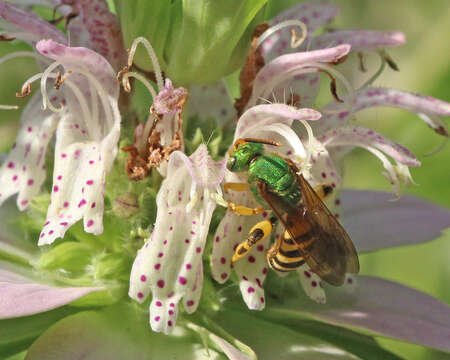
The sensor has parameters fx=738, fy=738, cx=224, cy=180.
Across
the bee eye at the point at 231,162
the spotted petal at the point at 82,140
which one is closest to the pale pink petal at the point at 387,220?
the bee eye at the point at 231,162

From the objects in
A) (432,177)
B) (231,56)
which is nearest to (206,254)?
(231,56)

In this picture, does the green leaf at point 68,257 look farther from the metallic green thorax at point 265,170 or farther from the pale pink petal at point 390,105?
the pale pink petal at point 390,105

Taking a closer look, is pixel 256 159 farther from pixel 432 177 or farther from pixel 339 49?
pixel 432 177

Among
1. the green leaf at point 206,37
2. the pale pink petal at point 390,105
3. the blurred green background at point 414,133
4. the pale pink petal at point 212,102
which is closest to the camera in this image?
the green leaf at point 206,37

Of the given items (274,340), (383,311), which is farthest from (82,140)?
(383,311)

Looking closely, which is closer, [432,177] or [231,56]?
[231,56]

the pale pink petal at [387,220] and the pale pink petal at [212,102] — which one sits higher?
the pale pink petal at [212,102]
